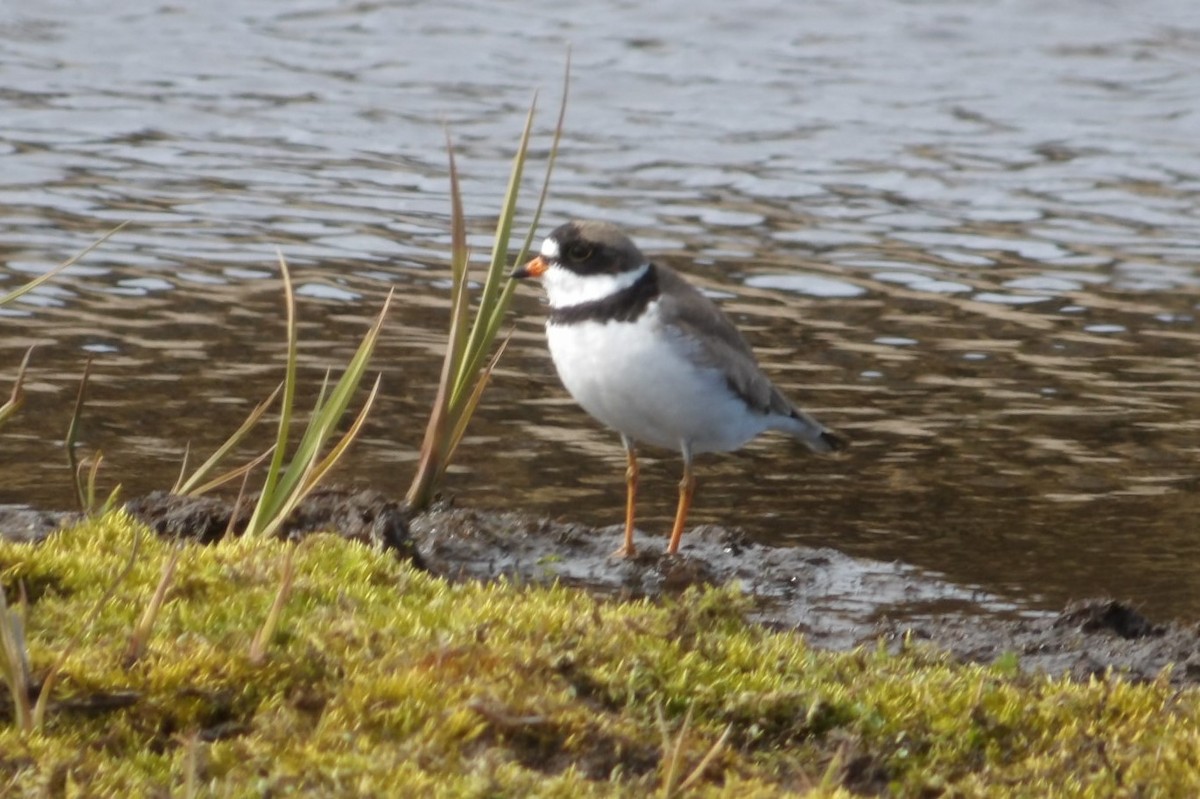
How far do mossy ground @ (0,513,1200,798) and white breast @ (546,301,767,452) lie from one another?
159 cm

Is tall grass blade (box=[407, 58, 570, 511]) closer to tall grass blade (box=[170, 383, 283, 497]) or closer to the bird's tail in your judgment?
tall grass blade (box=[170, 383, 283, 497])

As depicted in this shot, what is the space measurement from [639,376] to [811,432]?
133 cm

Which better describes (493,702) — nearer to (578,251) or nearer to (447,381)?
(447,381)

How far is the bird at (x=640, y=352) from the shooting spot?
7.10m

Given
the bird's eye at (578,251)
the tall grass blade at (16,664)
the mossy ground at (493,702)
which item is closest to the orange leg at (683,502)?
the bird's eye at (578,251)

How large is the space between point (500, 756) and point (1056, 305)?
8117 millimetres

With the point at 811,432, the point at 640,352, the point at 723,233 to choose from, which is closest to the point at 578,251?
the point at 640,352

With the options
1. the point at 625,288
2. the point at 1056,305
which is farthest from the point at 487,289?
the point at 1056,305

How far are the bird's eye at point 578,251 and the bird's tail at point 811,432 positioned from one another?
1169 mm

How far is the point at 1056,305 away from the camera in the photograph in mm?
11492

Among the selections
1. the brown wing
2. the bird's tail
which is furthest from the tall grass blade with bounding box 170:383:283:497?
the bird's tail

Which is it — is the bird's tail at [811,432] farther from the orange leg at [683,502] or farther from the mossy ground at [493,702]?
the mossy ground at [493,702]

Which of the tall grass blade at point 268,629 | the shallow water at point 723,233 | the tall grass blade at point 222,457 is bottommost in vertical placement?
the shallow water at point 723,233

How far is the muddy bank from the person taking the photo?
251 inches
